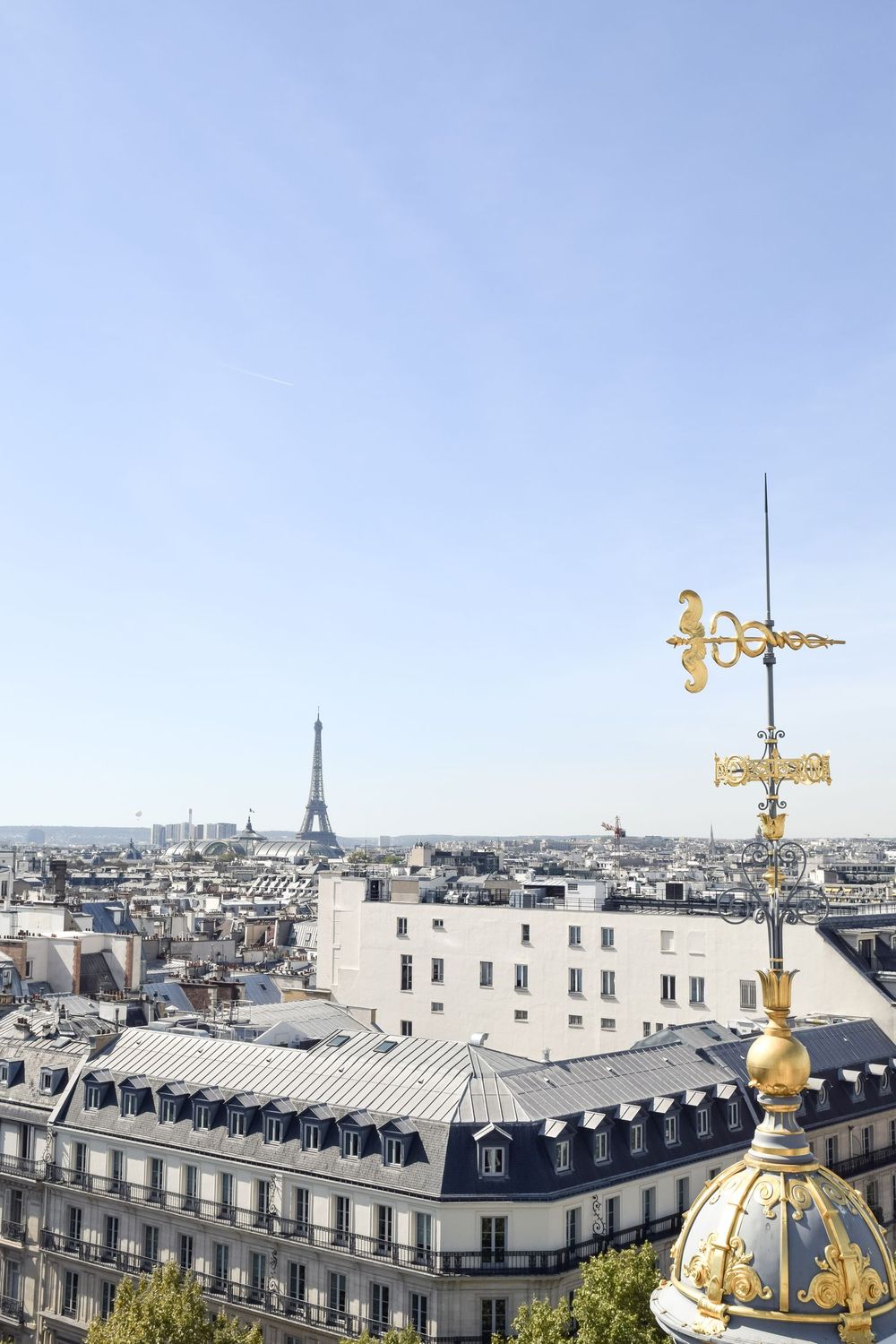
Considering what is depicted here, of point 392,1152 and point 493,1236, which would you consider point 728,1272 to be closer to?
point 493,1236

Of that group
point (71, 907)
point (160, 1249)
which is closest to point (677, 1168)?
point (160, 1249)

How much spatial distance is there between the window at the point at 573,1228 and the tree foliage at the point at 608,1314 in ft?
33.9

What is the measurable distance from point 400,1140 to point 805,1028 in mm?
22859

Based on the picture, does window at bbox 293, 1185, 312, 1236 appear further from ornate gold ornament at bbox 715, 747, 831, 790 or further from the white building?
ornate gold ornament at bbox 715, 747, 831, 790

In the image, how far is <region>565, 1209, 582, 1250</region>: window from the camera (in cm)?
4184

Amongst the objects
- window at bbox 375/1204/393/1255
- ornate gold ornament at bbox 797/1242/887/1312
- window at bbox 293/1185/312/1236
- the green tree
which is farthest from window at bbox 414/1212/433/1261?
ornate gold ornament at bbox 797/1242/887/1312

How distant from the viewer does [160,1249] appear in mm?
48969

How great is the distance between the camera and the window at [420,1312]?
40.9 meters

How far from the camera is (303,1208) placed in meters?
45.3

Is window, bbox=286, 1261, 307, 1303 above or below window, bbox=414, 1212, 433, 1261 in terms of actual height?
below

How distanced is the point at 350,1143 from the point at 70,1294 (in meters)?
15.7

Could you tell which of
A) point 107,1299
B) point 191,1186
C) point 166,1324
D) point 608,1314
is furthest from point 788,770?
point 107,1299

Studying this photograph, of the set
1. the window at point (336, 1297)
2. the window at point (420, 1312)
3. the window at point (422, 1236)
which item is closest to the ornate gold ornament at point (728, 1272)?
the window at point (422, 1236)

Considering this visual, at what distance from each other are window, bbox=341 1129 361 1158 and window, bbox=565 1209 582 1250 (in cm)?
737
